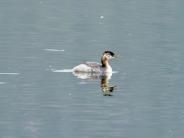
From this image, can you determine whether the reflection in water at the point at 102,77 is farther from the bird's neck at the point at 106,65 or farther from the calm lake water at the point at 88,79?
the bird's neck at the point at 106,65

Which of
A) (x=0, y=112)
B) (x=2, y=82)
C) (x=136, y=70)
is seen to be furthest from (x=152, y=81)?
(x=0, y=112)

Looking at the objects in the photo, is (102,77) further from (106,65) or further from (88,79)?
(88,79)

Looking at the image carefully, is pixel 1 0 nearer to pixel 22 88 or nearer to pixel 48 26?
pixel 48 26

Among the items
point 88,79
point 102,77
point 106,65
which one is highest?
point 106,65

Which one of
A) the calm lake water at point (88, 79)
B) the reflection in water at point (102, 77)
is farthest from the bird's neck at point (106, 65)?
the calm lake water at point (88, 79)

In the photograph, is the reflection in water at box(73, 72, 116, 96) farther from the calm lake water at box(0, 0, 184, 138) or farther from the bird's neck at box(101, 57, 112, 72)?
the bird's neck at box(101, 57, 112, 72)

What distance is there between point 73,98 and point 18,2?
5117 cm

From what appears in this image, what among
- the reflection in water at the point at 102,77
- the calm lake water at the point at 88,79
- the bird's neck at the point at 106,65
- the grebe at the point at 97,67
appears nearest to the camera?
the calm lake water at the point at 88,79

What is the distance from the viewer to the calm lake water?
34.8 metres

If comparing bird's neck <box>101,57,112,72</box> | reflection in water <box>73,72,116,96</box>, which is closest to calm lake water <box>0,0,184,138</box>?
reflection in water <box>73,72,116,96</box>

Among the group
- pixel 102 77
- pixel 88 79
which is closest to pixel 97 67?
pixel 102 77

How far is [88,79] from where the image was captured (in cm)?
4516

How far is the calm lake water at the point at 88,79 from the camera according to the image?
34.8 metres

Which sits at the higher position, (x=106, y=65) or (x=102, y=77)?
(x=106, y=65)
